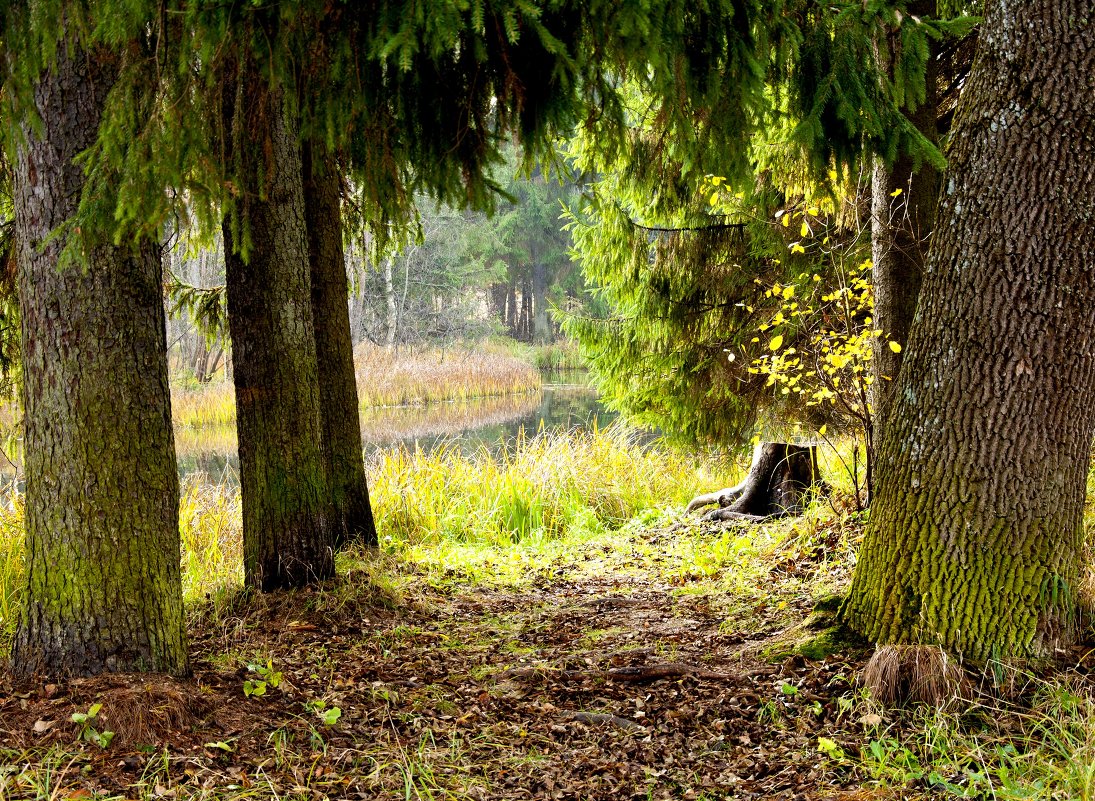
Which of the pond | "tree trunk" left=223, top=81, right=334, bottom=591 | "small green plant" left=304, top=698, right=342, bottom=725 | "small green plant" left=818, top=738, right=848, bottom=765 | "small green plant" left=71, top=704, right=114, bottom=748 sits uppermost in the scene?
"tree trunk" left=223, top=81, right=334, bottom=591

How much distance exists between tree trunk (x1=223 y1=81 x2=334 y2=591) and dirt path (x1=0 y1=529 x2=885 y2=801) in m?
0.28

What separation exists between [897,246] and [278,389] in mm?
3540

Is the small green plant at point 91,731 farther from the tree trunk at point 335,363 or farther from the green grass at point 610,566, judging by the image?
the tree trunk at point 335,363

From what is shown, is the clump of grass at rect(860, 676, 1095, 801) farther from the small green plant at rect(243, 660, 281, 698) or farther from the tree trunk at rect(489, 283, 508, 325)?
the tree trunk at rect(489, 283, 508, 325)

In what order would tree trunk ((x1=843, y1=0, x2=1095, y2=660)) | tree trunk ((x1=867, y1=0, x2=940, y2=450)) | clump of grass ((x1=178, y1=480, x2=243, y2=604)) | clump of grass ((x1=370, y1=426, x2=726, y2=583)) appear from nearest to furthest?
tree trunk ((x1=843, y1=0, x2=1095, y2=660)) → tree trunk ((x1=867, y1=0, x2=940, y2=450)) → clump of grass ((x1=178, y1=480, x2=243, y2=604)) → clump of grass ((x1=370, y1=426, x2=726, y2=583))

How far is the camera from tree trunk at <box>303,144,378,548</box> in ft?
17.9

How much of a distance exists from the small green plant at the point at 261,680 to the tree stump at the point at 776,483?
4330mm

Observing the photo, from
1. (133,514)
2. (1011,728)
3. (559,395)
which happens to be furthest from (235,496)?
(559,395)

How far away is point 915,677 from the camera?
3254mm

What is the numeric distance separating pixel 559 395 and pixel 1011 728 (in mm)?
19334

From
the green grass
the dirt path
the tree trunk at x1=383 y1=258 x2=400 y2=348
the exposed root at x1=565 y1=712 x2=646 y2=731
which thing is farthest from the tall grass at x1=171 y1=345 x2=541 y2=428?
the exposed root at x1=565 y1=712 x2=646 y2=731

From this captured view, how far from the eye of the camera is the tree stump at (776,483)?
693 centimetres

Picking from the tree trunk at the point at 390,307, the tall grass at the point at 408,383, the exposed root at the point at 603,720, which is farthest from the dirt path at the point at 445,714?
the tree trunk at the point at 390,307

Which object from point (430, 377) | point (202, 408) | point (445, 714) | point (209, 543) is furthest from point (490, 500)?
point (430, 377)
